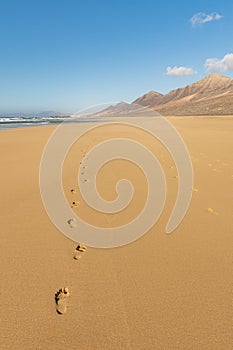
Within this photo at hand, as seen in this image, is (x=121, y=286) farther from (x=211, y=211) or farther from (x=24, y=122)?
(x=24, y=122)

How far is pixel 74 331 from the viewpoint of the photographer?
2.07 metres

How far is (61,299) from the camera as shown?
244 centimetres

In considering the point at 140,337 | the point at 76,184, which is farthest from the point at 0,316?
the point at 76,184

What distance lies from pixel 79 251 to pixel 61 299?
0.90m

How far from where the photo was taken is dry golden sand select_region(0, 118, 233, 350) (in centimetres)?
202

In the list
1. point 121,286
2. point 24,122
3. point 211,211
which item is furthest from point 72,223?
point 24,122

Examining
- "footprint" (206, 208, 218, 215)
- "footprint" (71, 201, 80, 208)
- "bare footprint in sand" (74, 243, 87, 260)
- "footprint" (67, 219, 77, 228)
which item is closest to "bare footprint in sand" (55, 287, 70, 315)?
"bare footprint in sand" (74, 243, 87, 260)

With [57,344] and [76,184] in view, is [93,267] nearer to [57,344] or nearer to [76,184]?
[57,344]

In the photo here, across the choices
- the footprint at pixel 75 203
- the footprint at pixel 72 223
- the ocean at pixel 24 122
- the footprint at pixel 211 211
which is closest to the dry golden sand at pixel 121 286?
the footprint at pixel 211 211

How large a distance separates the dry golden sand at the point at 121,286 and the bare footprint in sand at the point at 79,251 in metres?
0.06

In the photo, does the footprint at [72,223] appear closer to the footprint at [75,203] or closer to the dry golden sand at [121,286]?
the dry golden sand at [121,286]

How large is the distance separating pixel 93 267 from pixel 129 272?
45cm

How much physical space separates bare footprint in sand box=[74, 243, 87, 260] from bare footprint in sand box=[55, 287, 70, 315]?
0.61 metres

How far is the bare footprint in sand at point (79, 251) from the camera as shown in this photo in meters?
3.19
